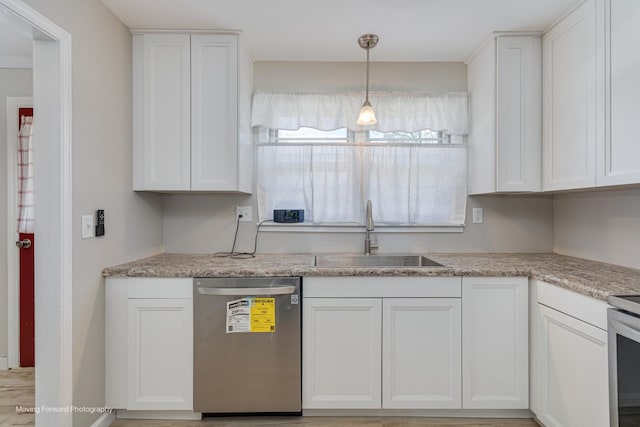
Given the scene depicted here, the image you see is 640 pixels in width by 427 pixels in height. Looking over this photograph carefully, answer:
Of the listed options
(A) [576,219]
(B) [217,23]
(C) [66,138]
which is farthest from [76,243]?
(A) [576,219]

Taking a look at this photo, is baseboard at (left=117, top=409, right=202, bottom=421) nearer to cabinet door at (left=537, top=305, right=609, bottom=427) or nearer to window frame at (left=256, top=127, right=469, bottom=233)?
window frame at (left=256, top=127, right=469, bottom=233)

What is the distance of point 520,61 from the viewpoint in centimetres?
211

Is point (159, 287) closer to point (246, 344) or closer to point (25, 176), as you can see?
point (246, 344)

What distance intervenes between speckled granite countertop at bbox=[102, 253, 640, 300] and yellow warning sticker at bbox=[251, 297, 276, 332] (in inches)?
5.7

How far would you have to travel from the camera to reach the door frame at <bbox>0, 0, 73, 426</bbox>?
1.50m

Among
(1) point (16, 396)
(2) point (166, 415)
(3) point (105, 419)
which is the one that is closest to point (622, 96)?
(2) point (166, 415)

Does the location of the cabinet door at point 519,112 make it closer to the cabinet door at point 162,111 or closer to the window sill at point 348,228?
the window sill at point 348,228

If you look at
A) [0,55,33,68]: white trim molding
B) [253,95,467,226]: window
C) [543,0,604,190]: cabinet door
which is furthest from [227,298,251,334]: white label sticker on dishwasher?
[0,55,33,68]: white trim molding

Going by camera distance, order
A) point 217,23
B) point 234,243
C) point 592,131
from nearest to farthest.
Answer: point 592,131 < point 217,23 < point 234,243

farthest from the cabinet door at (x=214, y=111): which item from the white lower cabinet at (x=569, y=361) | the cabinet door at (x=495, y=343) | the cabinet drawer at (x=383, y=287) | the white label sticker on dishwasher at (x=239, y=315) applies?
the white lower cabinet at (x=569, y=361)

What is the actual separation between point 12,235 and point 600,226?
12.9ft

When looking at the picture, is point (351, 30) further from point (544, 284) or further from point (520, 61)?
point (544, 284)

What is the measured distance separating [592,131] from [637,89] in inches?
10.8

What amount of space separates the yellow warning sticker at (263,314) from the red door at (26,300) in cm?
188
